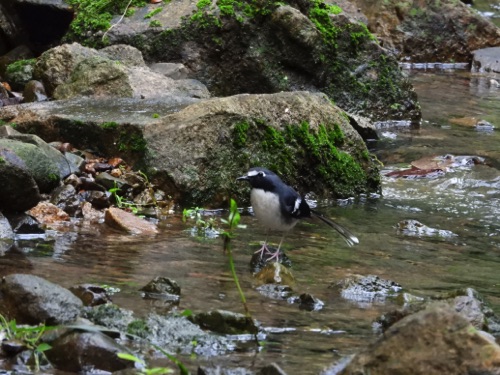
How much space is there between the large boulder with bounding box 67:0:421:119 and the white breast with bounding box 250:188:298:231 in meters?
5.75

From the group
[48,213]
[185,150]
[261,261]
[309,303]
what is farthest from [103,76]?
[309,303]

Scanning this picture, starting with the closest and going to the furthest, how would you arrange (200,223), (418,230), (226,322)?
(226,322) < (200,223) < (418,230)

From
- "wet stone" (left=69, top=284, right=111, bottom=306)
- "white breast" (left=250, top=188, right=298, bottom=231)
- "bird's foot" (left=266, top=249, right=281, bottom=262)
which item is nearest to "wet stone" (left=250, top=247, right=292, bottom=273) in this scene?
"bird's foot" (left=266, top=249, right=281, bottom=262)

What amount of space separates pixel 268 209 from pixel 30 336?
8.57 feet

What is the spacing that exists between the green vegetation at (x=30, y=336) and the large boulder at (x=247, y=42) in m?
8.16

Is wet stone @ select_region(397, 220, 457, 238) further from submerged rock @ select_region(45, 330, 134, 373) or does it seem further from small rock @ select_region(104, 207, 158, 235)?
submerged rock @ select_region(45, 330, 134, 373)

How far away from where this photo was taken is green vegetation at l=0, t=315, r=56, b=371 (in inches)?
176

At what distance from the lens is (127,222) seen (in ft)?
25.4

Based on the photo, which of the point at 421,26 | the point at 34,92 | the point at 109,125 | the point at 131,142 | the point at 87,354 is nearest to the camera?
the point at 87,354

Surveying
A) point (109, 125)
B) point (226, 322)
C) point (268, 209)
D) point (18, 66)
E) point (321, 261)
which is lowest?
point (321, 261)

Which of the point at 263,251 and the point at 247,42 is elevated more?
the point at 247,42

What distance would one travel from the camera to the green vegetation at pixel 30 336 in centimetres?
448

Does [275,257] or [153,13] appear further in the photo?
[153,13]

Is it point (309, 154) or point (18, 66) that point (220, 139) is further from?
point (18, 66)
